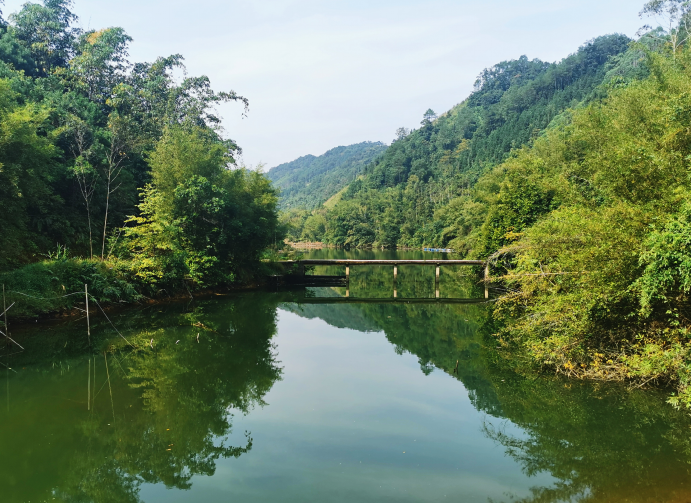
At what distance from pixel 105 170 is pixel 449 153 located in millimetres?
121891

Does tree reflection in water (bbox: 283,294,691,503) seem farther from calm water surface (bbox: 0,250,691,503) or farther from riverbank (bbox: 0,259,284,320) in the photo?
riverbank (bbox: 0,259,284,320)

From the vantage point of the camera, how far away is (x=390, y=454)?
8.95m

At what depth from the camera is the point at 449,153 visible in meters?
139

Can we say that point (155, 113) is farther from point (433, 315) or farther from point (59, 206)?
point (433, 315)

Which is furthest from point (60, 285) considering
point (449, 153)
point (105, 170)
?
point (449, 153)

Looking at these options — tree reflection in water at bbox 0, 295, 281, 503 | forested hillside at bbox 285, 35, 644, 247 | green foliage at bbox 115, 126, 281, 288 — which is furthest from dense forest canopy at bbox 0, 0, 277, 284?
forested hillside at bbox 285, 35, 644, 247

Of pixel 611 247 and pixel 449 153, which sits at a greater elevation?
pixel 449 153

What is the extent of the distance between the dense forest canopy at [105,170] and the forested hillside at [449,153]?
4136cm

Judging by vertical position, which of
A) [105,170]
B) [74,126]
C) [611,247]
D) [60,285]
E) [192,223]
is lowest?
[60,285]

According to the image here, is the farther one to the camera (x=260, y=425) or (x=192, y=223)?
(x=192, y=223)

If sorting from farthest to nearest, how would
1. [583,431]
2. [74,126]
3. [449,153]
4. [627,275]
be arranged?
[449,153], [74,126], [627,275], [583,431]

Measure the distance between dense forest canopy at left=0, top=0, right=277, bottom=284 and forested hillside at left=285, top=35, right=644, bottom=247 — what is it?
41.4m

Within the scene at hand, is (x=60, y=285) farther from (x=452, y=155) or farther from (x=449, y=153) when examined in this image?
(x=449, y=153)

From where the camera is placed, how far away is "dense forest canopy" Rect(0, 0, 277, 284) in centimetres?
2206
